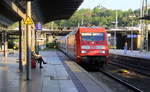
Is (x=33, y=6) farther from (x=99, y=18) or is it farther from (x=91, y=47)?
(x=99, y=18)

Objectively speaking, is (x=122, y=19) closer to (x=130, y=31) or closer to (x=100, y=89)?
(x=130, y=31)

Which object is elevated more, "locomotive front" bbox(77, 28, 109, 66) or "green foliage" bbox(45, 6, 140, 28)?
"green foliage" bbox(45, 6, 140, 28)

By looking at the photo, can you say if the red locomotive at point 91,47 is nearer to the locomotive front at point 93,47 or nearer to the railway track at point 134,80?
the locomotive front at point 93,47

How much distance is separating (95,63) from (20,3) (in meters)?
10.6

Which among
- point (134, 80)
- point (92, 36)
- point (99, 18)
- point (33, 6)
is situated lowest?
point (134, 80)

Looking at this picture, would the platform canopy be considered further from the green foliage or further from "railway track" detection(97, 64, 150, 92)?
the green foliage

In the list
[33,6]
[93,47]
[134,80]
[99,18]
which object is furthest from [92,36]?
[99,18]

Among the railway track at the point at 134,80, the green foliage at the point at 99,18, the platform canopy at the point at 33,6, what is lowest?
the railway track at the point at 134,80

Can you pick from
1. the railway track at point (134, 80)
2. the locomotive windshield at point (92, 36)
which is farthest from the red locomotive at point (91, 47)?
the railway track at point (134, 80)

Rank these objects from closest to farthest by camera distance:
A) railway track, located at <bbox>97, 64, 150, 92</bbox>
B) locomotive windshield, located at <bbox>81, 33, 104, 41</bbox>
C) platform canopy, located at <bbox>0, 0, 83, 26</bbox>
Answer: platform canopy, located at <bbox>0, 0, 83, 26</bbox> → railway track, located at <bbox>97, 64, 150, 92</bbox> → locomotive windshield, located at <bbox>81, 33, 104, 41</bbox>

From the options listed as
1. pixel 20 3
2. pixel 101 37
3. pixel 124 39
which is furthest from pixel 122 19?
pixel 20 3

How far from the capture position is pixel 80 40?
26.6 metres

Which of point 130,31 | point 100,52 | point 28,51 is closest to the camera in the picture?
point 28,51

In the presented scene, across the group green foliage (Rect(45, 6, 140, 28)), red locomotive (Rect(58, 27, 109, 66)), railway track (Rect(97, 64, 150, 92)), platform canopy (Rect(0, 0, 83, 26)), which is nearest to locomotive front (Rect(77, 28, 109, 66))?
red locomotive (Rect(58, 27, 109, 66))
